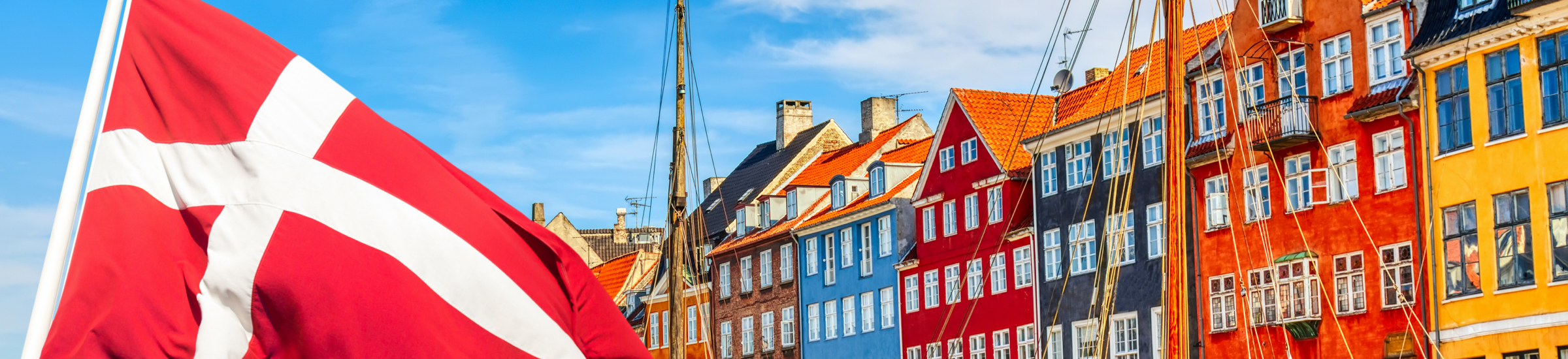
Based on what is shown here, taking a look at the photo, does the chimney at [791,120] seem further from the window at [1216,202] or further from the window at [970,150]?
the window at [1216,202]

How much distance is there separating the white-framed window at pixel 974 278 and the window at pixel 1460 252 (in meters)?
19.2

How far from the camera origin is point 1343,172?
38.4 meters

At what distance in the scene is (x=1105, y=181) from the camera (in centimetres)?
4666

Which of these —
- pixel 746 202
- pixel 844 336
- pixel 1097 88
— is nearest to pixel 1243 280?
pixel 1097 88

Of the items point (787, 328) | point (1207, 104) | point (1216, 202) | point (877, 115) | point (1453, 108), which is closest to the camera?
point (1453, 108)

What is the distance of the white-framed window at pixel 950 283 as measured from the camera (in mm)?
54250

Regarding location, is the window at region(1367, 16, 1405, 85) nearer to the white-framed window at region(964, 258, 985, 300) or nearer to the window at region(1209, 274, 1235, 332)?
the window at region(1209, 274, 1235, 332)

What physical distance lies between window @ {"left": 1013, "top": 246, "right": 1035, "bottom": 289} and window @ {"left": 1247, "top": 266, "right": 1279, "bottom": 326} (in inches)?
401

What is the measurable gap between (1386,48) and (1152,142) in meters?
8.49

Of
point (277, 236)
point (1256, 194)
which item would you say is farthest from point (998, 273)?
point (277, 236)

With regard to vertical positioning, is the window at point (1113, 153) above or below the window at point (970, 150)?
below

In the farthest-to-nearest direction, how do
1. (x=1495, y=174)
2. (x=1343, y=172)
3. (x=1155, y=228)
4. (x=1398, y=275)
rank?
1. (x=1155, y=228)
2. (x=1343, y=172)
3. (x=1398, y=275)
4. (x=1495, y=174)

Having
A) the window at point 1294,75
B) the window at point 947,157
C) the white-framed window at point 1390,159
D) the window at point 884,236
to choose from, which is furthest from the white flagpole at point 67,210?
the window at point 884,236

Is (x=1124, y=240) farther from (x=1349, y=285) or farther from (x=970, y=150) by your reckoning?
(x=1349, y=285)
